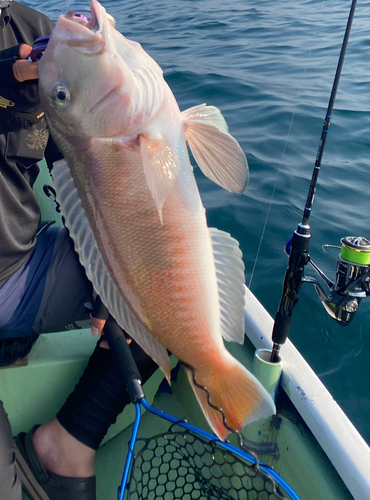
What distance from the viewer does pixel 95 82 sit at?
1197 mm

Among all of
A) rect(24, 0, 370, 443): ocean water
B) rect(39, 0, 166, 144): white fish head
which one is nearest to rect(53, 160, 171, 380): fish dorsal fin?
rect(39, 0, 166, 144): white fish head

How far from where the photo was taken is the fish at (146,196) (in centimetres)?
120

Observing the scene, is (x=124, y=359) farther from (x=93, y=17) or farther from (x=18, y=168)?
(x=93, y=17)

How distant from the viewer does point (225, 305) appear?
1.44 metres

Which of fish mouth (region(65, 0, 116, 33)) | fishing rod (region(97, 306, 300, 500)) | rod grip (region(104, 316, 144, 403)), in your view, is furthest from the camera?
rod grip (region(104, 316, 144, 403))

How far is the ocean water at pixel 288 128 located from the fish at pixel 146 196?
1454 millimetres

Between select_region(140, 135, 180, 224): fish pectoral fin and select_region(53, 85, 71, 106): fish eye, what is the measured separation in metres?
0.23

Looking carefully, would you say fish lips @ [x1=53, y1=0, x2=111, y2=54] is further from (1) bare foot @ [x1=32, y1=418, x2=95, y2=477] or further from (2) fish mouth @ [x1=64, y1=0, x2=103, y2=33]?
(1) bare foot @ [x1=32, y1=418, x2=95, y2=477]

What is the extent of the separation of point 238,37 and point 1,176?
24.9 feet

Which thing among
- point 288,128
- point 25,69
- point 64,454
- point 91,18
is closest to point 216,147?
point 91,18

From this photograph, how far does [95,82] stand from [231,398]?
1052 millimetres

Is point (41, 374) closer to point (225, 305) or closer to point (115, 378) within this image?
point (115, 378)

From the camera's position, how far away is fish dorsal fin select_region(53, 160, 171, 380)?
50.5 inches

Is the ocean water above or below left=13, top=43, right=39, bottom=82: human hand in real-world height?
below
